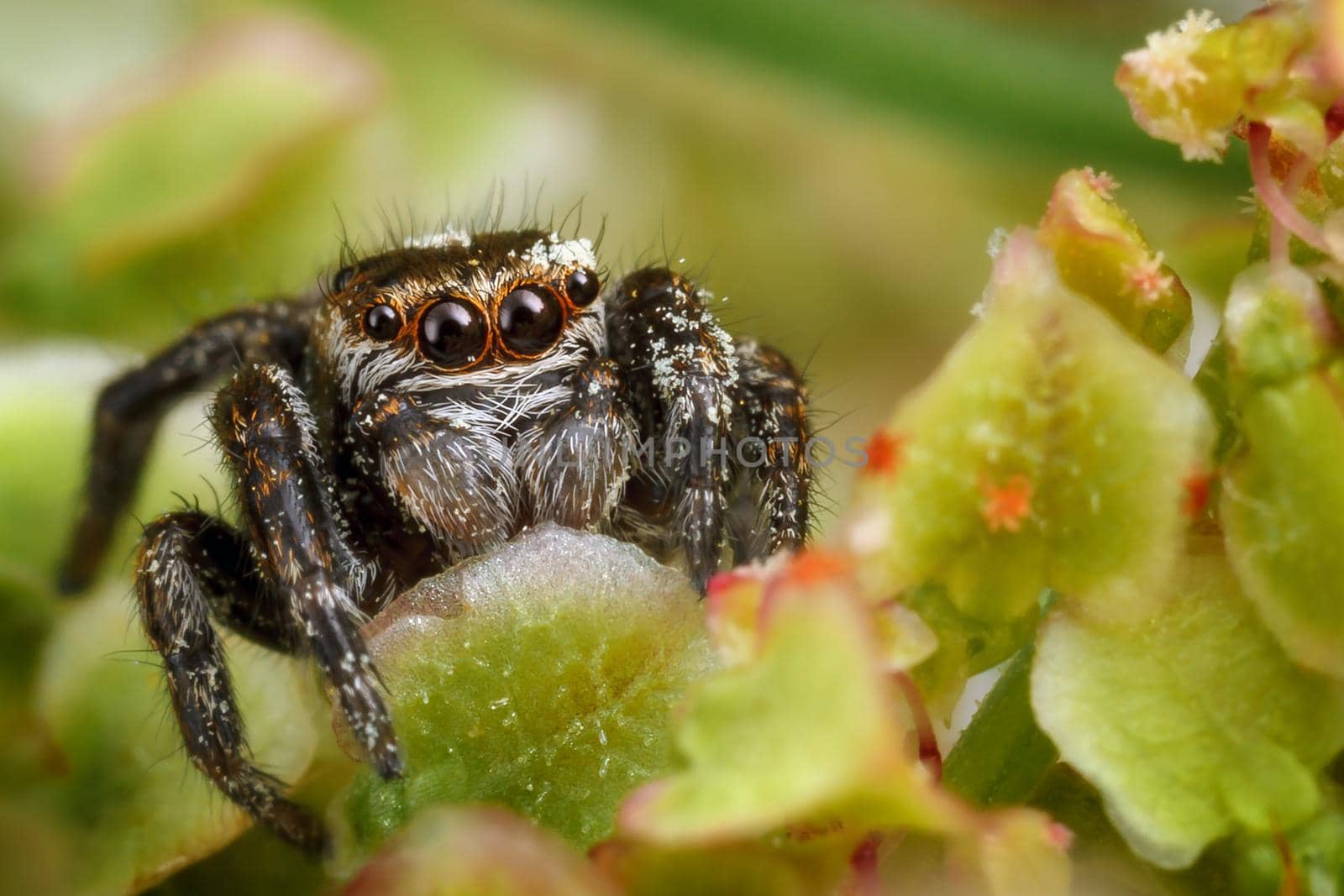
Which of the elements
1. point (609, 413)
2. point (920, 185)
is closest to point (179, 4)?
point (920, 185)

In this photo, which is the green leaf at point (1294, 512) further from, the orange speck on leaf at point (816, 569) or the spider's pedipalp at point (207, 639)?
the spider's pedipalp at point (207, 639)

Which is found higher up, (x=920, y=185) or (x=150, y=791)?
(x=920, y=185)

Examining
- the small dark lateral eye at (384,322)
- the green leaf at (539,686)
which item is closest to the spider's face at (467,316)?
the small dark lateral eye at (384,322)

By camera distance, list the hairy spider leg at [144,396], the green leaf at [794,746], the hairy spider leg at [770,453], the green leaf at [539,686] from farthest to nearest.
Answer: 1. the hairy spider leg at [144,396]
2. the hairy spider leg at [770,453]
3. the green leaf at [539,686]
4. the green leaf at [794,746]

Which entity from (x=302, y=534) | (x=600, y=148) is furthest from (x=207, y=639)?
(x=600, y=148)

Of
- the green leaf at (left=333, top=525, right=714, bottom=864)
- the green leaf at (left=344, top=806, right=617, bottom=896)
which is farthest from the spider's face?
the green leaf at (left=344, top=806, right=617, bottom=896)

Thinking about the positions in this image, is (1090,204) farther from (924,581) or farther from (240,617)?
(240,617)
